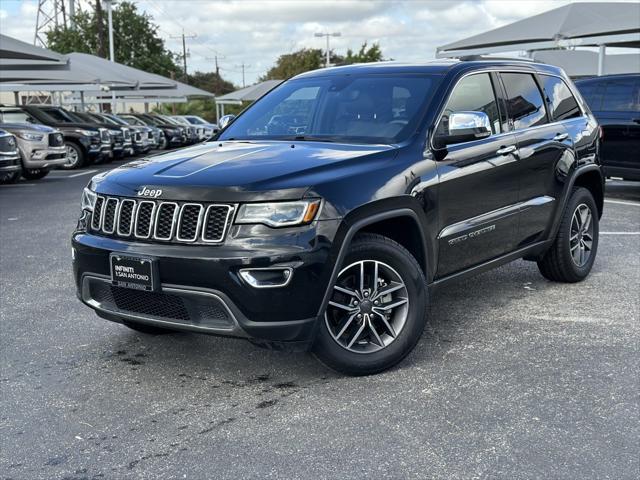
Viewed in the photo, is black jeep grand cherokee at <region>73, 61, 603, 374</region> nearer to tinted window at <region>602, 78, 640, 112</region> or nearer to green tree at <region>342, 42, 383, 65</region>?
Answer: tinted window at <region>602, 78, 640, 112</region>

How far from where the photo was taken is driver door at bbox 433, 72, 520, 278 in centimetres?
473

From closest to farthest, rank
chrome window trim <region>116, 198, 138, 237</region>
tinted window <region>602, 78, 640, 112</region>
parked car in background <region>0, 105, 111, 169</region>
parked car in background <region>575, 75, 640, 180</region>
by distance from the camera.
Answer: chrome window trim <region>116, 198, 138, 237</region> < parked car in background <region>575, 75, 640, 180</region> < tinted window <region>602, 78, 640, 112</region> < parked car in background <region>0, 105, 111, 169</region>

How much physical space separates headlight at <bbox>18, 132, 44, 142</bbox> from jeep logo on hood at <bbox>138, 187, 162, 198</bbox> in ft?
44.2

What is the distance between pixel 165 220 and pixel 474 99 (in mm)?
2311

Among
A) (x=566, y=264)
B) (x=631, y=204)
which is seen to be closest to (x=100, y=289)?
(x=566, y=264)

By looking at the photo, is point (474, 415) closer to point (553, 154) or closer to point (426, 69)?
point (426, 69)

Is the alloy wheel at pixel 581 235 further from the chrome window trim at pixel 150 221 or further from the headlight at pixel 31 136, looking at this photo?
the headlight at pixel 31 136

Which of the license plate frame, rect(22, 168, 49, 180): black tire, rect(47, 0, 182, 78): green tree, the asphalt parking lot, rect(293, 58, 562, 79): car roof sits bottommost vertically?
the asphalt parking lot

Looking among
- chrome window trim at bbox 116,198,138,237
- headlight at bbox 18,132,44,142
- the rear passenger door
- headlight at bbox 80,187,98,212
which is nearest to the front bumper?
chrome window trim at bbox 116,198,138,237

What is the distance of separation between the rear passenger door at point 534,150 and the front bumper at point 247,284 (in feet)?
7.02

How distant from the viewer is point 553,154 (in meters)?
5.88

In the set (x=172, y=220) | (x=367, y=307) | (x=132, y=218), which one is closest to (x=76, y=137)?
(x=132, y=218)

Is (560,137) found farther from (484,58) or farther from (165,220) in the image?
(165,220)

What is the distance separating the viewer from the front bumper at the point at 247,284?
3.81 metres
